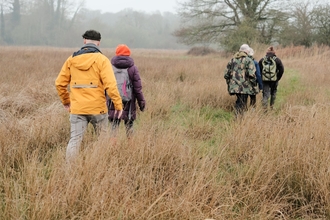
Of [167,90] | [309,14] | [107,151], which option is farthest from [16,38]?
[107,151]

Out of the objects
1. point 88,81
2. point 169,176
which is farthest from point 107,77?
point 169,176

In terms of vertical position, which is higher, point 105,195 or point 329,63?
point 329,63

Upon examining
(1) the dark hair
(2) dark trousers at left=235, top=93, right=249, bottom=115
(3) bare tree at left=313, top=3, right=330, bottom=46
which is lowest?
(2) dark trousers at left=235, top=93, right=249, bottom=115

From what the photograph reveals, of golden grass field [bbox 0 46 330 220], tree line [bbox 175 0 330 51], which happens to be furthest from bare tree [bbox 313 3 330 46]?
golden grass field [bbox 0 46 330 220]

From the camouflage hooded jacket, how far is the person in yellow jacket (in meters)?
2.92

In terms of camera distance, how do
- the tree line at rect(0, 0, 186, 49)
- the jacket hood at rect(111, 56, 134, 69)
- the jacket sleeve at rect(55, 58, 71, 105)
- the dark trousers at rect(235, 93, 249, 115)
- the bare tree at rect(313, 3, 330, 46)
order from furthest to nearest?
1. the tree line at rect(0, 0, 186, 49)
2. the bare tree at rect(313, 3, 330, 46)
3. the dark trousers at rect(235, 93, 249, 115)
4. the jacket hood at rect(111, 56, 134, 69)
5. the jacket sleeve at rect(55, 58, 71, 105)

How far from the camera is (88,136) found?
146 inches

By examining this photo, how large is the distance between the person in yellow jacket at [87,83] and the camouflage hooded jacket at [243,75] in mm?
2917

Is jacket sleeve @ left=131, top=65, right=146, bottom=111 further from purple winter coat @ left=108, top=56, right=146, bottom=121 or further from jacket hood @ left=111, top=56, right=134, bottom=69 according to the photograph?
jacket hood @ left=111, top=56, right=134, bottom=69

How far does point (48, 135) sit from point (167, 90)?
4388mm

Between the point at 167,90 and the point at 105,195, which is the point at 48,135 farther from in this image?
the point at 167,90

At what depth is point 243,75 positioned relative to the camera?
532 centimetres

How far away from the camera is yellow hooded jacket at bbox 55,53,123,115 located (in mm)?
3027

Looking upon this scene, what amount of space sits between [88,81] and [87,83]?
1.0 inches
